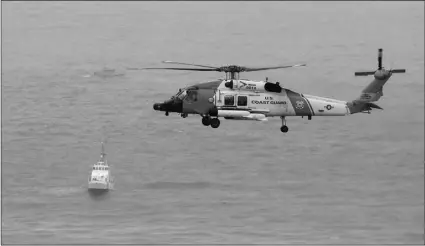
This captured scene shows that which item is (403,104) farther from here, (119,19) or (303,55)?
(119,19)

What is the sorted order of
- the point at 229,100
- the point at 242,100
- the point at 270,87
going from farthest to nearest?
the point at 270,87, the point at 242,100, the point at 229,100

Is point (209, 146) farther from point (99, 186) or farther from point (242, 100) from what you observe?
point (242, 100)

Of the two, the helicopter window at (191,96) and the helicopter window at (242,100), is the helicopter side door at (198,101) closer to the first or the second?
the helicopter window at (191,96)

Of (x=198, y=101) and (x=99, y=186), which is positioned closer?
(x=198, y=101)

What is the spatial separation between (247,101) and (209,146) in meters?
64.1

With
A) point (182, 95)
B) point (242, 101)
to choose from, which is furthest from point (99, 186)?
point (242, 101)

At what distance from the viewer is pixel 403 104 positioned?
331 ft

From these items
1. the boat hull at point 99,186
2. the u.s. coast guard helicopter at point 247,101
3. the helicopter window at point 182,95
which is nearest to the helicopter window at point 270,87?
the u.s. coast guard helicopter at point 247,101

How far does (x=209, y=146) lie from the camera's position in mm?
107750

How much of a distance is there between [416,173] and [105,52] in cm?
4015

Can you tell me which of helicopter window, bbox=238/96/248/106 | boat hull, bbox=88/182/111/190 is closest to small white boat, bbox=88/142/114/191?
boat hull, bbox=88/182/111/190

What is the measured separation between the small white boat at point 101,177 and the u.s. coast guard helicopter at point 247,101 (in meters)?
63.3

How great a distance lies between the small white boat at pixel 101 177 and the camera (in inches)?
4200


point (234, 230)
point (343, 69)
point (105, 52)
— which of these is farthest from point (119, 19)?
point (234, 230)
